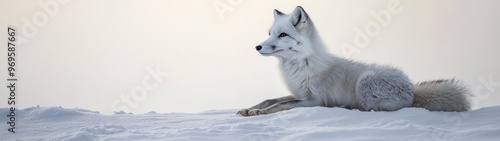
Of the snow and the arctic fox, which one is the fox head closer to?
the arctic fox

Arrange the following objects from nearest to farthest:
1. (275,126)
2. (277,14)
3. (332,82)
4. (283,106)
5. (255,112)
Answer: (275,126) → (255,112) → (283,106) → (332,82) → (277,14)

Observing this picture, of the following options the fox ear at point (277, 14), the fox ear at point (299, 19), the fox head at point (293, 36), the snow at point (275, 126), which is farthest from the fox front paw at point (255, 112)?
the fox ear at point (277, 14)

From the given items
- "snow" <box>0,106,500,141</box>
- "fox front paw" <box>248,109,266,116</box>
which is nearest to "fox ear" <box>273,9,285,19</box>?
"fox front paw" <box>248,109,266,116</box>

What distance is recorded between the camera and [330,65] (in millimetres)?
5539

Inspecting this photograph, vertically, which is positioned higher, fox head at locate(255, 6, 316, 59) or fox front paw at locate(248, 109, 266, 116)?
fox head at locate(255, 6, 316, 59)

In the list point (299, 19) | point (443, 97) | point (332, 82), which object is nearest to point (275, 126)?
point (332, 82)

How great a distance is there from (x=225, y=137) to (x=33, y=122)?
7.46ft

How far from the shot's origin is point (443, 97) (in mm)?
5109

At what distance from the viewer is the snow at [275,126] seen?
10.8ft

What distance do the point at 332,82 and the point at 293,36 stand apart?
26.4 inches

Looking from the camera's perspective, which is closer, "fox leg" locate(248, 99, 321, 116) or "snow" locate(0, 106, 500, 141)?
"snow" locate(0, 106, 500, 141)

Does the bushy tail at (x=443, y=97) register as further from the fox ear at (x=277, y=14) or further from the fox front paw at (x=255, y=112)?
the fox ear at (x=277, y=14)

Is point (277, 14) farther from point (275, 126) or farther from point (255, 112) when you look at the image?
point (275, 126)

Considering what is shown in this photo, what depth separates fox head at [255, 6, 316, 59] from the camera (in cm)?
536
